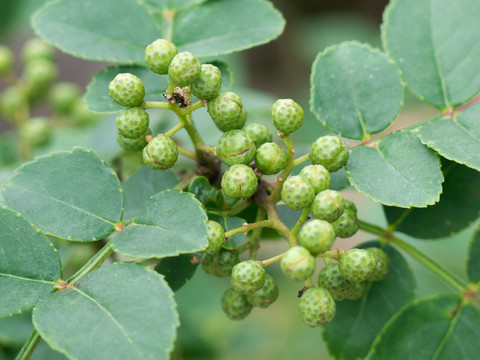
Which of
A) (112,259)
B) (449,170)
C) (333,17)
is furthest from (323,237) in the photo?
(333,17)

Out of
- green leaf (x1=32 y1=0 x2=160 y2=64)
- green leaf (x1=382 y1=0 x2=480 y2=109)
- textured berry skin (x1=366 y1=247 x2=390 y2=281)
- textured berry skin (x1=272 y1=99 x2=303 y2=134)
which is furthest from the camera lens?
green leaf (x1=32 y1=0 x2=160 y2=64)

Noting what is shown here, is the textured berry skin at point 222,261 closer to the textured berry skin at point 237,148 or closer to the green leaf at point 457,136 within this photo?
the textured berry skin at point 237,148

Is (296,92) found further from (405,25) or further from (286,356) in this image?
(405,25)

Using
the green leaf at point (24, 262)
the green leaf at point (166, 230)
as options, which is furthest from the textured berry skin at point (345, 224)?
the green leaf at point (24, 262)

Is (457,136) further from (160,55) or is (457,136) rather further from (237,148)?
(160,55)

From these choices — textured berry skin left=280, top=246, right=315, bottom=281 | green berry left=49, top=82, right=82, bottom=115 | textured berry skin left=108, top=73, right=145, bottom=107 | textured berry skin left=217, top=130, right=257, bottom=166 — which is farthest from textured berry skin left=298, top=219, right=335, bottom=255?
green berry left=49, top=82, right=82, bottom=115

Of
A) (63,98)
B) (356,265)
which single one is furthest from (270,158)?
(63,98)

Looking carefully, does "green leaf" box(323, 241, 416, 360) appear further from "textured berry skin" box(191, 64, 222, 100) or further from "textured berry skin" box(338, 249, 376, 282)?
"textured berry skin" box(191, 64, 222, 100)
